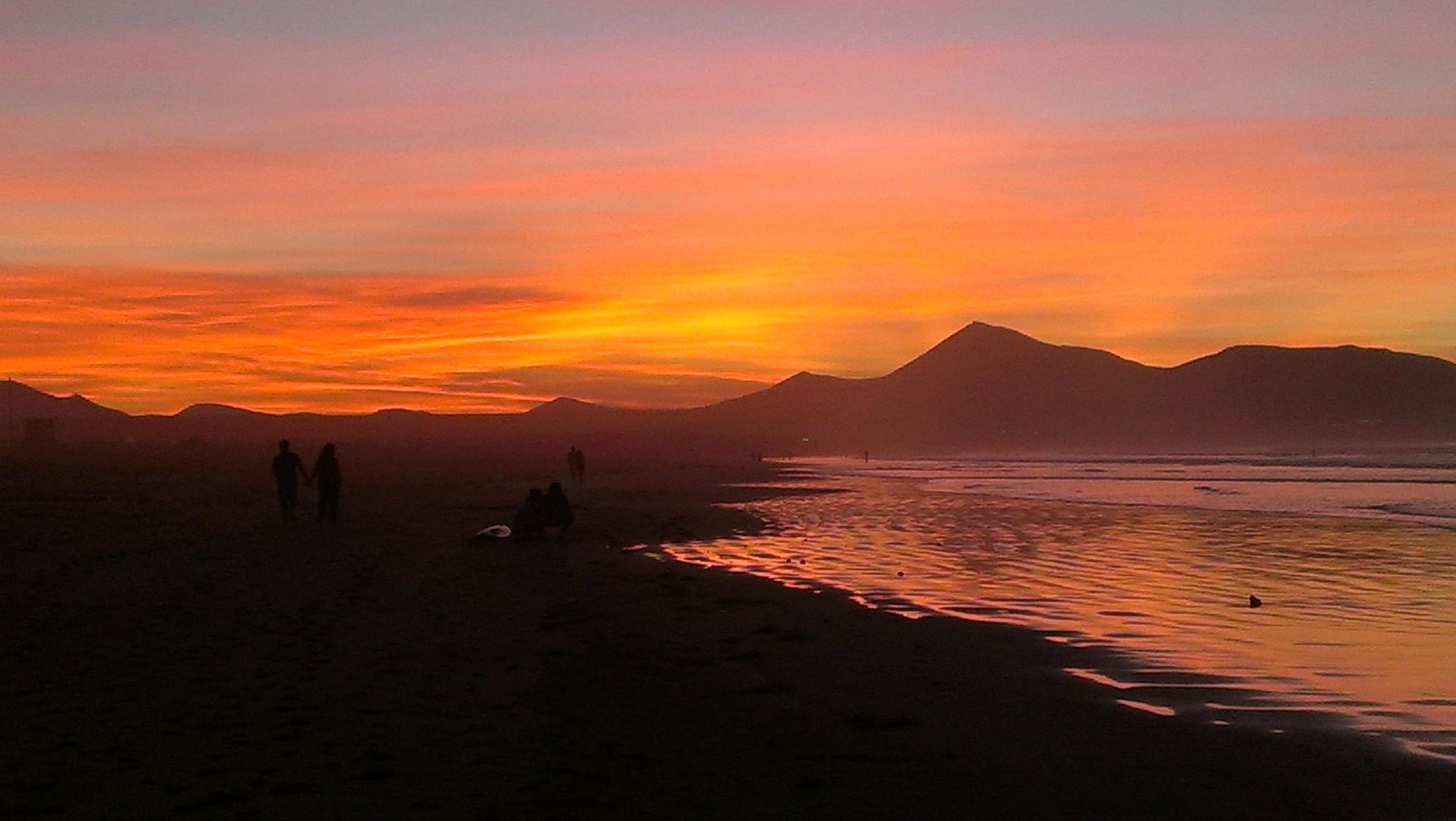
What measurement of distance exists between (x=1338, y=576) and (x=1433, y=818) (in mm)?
12894

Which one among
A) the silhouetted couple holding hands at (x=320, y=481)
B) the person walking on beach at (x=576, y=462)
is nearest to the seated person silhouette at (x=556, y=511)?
the silhouetted couple holding hands at (x=320, y=481)

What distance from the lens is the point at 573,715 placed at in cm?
951

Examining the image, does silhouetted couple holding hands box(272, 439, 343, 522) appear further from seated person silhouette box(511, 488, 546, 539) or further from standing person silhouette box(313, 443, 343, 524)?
seated person silhouette box(511, 488, 546, 539)

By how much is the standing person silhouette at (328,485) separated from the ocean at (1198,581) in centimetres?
894

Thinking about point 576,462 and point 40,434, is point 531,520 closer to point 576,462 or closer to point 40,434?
point 576,462

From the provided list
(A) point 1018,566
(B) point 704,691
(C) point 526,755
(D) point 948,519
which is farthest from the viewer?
(D) point 948,519

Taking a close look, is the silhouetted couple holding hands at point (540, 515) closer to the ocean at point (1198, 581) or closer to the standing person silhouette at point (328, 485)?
the ocean at point (1198, 581)

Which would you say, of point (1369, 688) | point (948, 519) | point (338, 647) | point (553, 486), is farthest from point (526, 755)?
point (948, 519)

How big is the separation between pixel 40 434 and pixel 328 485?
7292 cm

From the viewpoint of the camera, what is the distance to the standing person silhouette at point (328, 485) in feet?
94.8

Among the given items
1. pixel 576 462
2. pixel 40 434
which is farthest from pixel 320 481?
pixel 40 434

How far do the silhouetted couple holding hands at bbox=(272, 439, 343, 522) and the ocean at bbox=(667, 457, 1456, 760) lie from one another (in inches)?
353

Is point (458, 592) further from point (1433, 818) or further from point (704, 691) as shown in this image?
point (1433, 818)

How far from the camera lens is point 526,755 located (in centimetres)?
822
